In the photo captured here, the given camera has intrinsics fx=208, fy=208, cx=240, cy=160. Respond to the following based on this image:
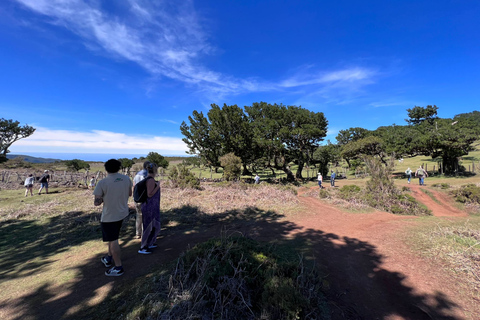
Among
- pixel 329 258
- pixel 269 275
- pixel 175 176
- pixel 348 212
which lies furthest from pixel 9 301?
pixel 175 176

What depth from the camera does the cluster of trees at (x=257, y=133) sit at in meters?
22.7

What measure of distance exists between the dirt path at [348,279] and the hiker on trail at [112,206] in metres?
0.42

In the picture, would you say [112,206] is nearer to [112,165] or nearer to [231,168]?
[112,165]

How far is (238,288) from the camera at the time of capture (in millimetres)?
2758

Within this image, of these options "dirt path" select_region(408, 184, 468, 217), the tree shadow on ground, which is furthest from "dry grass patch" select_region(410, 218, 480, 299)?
"dirt path" select_region(408, 184, 468, 217)

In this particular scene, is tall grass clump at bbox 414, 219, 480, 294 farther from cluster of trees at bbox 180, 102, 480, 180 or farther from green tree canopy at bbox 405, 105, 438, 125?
green tree canopy at bbox 405, 105, 438, 125

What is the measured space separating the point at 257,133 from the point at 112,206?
19673 millimetres

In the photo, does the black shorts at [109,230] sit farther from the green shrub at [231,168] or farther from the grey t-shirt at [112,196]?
the green shrub at [231,168]

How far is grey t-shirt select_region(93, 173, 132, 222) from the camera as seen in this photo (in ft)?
11.3

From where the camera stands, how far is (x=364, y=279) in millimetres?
3607

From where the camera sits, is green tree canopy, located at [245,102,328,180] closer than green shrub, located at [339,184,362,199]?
No

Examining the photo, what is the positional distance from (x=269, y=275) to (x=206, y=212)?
19.9 feet

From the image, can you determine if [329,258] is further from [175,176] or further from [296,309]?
[175,176]

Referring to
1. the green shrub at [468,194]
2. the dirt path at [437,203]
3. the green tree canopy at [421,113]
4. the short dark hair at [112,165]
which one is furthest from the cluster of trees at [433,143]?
the green tree canopy at [421,113]
